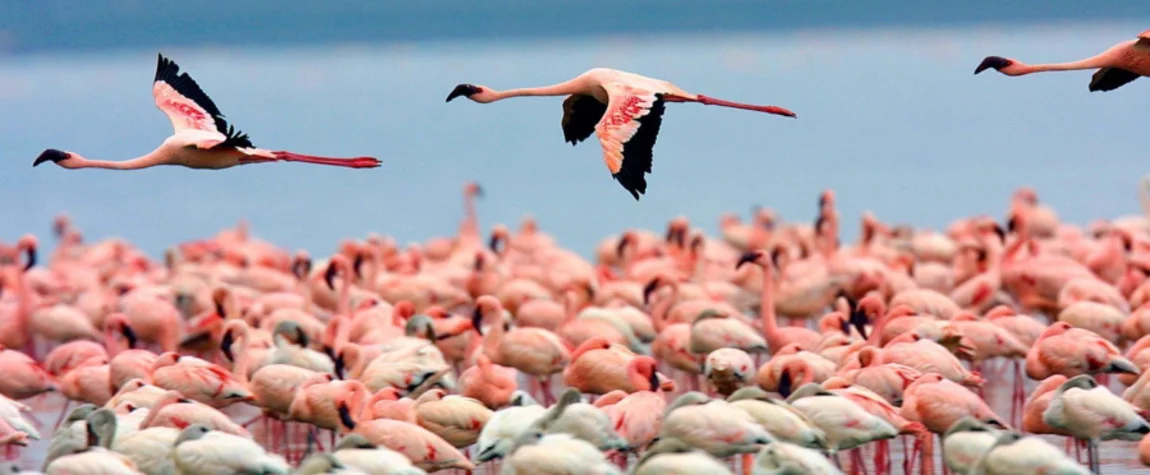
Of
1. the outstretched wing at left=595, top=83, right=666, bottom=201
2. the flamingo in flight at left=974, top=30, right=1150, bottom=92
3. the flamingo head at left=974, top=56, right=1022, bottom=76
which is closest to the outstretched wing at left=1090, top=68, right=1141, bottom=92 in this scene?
the flamingo in flight at left=974, top=30, right=1150, bottom=92

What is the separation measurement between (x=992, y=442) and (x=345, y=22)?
74.9 metres

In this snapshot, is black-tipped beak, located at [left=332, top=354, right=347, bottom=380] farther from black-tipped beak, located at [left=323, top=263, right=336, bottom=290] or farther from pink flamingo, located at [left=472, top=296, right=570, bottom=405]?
black-tipped beak, located at [left=323, top=263, right=336, bottom=290]

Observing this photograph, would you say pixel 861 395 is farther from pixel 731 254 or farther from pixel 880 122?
pixel 880 122

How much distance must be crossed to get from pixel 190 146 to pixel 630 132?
236 cm

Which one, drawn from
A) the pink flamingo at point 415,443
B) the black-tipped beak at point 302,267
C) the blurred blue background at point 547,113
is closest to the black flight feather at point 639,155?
the pink flamingo at point 415,443

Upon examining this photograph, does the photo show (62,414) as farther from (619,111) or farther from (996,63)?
(996,63)

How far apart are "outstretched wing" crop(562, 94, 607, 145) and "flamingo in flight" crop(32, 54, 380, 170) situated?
3.22 ft

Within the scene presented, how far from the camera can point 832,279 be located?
1274 cm

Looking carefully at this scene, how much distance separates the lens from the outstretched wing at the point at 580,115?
961 centimetres

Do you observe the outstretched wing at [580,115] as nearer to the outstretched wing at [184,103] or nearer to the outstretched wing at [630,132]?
the outstretched wing at [630,132]

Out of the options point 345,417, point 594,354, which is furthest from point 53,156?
point 594,354

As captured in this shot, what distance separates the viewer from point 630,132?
803 centimetres

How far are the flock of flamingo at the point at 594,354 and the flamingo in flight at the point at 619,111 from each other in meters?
0.02

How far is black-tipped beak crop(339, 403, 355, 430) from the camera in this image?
7.80 m
